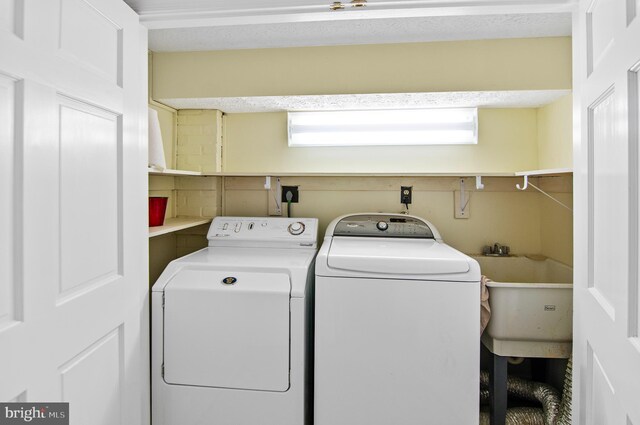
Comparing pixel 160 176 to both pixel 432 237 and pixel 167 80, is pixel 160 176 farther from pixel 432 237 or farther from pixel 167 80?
pixel 432 237

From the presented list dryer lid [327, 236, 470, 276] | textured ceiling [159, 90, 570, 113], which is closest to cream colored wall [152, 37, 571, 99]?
textured ceiling [159, 90, 570, 113]

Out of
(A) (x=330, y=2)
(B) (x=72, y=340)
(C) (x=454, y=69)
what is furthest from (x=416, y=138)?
(B) (x=72, y=340)

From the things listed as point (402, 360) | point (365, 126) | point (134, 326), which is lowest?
point (402, 360)

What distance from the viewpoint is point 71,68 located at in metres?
1.07

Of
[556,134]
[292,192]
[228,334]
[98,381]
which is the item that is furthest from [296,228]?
[556,134]

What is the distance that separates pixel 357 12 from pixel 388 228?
123 cm

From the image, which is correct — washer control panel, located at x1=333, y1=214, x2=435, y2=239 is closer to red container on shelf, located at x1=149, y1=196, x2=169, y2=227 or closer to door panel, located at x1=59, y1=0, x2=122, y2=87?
red container on shelf, located at x1=149, y1=196, x2=169, y2=227

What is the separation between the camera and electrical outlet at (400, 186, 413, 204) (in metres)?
2.39

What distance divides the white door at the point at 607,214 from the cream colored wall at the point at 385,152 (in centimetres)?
110

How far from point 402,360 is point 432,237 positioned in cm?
85

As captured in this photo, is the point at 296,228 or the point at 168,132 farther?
the point at 168,132

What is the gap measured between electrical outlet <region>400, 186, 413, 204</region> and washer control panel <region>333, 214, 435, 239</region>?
0.60 feet

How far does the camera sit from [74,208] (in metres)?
1.09

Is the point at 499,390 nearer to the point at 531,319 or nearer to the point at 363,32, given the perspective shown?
the point at 531,319
